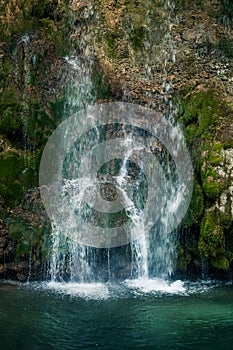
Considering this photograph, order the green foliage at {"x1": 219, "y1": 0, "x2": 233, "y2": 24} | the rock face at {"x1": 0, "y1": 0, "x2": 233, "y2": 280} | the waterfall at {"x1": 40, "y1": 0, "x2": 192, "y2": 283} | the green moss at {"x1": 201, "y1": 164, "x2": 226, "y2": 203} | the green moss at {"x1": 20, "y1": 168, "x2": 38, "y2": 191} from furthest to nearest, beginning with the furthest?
the green foliage at {"x1": 219, "y1": 0, "x2": 233, "y2": 24} < the green moss at {"x1": 20, "y1": 168, "x2": 38, "y2": 191} < the waterfall at {"x1": 40, "y1": 0, "x2": 192, "y2": 283} < the rock face at {"x1": 0, "y1": 0, "x2": 233, "y2": 280} < the green moss at {"x1": 201, "y1": 164, "x2": 226, "y2": 203}

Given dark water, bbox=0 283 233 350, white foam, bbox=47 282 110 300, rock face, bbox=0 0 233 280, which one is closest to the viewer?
dark water, bbox=0 283 233 350

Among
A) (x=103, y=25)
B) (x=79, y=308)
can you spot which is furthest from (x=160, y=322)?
(x=103, y=25)

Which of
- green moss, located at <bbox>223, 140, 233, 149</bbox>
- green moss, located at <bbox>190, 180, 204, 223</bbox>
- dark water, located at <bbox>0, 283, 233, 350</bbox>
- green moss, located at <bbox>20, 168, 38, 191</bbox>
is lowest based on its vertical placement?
dark water, located at <bbox>0, 283, 233, 350</bbox>

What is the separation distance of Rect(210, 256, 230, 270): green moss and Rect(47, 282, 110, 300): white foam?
2.96 meters

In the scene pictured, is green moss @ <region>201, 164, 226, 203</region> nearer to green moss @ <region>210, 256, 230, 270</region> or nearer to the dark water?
green moss @ <region>210, 256, 230, 270</region>

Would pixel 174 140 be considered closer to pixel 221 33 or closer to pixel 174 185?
pixel 174 185

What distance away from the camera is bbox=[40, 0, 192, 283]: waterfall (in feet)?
40.5

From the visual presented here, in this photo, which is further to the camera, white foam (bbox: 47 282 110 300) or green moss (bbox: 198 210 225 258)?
green moss (bbox: 198 210 225 258)

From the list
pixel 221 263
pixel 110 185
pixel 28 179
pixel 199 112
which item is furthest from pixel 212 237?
pixel 28 179

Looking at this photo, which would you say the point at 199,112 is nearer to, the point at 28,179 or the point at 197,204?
the point at 197,204

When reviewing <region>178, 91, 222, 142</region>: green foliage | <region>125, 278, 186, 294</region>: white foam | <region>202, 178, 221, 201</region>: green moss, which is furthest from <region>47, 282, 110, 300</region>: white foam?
<region>178, 91, 222, 142</region>: green foliage

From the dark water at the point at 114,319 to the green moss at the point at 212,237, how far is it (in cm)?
97

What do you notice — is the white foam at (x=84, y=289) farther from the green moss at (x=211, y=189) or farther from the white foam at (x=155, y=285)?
the green moss at (x=211, y=189)

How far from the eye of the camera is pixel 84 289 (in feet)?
37.0
